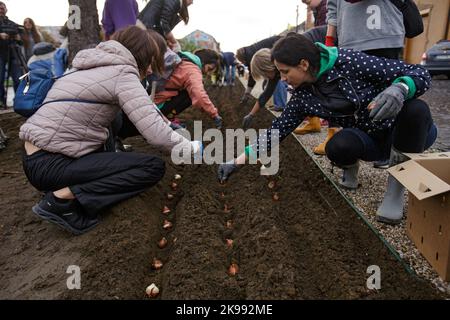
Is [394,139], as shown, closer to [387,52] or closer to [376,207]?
[376,207]

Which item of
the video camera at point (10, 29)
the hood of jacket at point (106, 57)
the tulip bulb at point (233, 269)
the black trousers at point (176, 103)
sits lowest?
the tulip bulb at point (233, 269)

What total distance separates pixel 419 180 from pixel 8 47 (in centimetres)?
664

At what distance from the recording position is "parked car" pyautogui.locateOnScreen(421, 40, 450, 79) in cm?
899

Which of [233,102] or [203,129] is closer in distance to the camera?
[203,129]

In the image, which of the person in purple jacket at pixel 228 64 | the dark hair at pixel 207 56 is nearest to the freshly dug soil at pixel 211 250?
the dark hair at pixel 207 56

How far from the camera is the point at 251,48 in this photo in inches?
192

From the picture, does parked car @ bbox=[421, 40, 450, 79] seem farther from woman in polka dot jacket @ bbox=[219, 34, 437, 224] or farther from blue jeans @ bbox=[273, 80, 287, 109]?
woman in polka dot jacket @ bbox=[219, 34, 437, 224]

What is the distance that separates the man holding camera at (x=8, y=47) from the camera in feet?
19.8

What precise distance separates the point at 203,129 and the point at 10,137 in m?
2.48

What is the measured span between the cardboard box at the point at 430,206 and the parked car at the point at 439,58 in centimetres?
867

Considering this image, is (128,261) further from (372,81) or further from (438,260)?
(372,81)

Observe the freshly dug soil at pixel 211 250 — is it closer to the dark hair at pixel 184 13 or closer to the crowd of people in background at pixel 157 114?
the crowd of people in background at pixel 157 114

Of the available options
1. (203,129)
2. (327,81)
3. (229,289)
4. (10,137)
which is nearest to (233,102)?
(203,129)

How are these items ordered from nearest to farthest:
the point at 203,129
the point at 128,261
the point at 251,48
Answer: the point at 128,261 < the point at 251,48 < the point at 203,129
